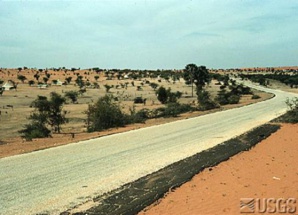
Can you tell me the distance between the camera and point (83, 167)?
13.2 metres

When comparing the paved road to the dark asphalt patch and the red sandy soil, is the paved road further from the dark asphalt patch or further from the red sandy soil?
the red sandy soil

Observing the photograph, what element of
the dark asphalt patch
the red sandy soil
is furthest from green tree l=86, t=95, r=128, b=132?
the red sandy soil

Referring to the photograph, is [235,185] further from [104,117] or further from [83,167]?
[104,117]

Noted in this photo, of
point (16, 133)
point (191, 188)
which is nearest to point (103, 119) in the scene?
point (16, 133)

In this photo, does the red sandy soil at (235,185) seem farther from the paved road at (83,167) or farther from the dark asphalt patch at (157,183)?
the paved road at (83,167)

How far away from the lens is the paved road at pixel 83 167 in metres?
9.59

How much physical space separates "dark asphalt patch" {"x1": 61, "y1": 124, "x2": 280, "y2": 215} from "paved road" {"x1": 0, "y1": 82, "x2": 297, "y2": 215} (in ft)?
1.55

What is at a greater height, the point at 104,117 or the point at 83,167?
the point at 83,167

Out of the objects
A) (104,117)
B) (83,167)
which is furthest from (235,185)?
(104,117)

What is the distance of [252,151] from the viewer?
16266 millimetres

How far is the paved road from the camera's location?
9588mm

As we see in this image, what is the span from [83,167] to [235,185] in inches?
217

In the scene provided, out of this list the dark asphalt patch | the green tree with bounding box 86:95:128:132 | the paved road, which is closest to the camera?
the dark asphalt patch

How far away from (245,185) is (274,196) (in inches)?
48.3
